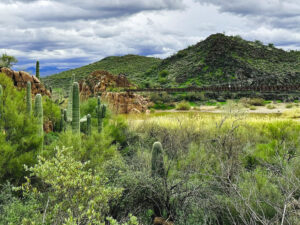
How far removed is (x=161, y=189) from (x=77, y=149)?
2780mm

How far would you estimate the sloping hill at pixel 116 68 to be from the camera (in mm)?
56281

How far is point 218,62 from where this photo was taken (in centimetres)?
4856

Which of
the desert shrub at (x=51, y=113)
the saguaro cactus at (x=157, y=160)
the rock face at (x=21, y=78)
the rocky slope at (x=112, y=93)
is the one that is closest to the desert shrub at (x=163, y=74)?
the rocky slope at (x=112, y=93)

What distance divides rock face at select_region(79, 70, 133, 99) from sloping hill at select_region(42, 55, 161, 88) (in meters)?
18.7

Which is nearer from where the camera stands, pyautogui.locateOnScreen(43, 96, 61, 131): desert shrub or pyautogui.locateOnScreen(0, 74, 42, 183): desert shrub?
pyautogui.locateOnScreen(0, 74, 42, 183): desert shrub

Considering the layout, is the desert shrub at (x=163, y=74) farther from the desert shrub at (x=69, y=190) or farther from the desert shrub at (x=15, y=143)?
the desert shrub at (x=69, y=190)

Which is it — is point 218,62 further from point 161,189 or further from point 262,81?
point 161,189

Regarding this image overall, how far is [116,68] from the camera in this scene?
65812 mm

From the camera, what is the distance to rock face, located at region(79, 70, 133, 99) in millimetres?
31766

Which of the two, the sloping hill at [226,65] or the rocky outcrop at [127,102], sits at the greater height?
the sloping hill at [226,65]

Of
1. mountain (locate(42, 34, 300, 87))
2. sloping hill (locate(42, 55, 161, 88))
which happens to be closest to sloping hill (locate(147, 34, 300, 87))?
mountain (locate(42, 34, 300, 87))

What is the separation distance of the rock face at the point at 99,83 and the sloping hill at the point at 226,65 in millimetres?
12035

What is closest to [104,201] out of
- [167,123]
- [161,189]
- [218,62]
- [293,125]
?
[161,189]

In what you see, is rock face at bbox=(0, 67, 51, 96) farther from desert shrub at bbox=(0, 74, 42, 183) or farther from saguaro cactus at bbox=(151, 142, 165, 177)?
saguaro cactus at bbox=(151, 142, 165, 177)
